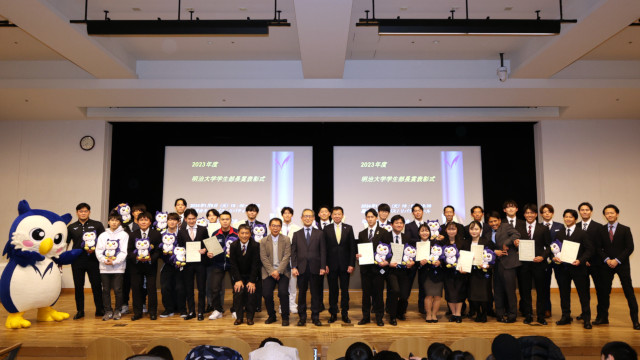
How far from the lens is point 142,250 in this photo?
5.59 meters

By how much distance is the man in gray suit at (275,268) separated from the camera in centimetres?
545

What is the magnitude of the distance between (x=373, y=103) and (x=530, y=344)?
606cm

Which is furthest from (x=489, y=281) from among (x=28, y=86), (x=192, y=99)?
(x=28, y=86)

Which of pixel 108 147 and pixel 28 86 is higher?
pixel 28 86

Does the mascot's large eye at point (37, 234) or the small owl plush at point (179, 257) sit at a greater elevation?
the mascot's large eye at point (37, 234)

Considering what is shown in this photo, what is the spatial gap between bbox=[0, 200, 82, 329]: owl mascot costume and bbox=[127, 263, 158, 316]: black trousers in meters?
0.83

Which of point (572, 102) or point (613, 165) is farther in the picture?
point (613, 165)

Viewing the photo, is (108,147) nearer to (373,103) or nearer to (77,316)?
(77,316)

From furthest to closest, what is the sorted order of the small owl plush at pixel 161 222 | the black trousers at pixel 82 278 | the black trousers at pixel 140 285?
the small owl plush at pixel 161 222 → the black trousers at pixel 82 278 → the black trousers at pixel 140 285

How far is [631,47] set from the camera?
6484 millimetres

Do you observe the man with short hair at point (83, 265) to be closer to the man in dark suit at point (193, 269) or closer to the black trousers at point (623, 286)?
the man in dark suit at point (193, 269)

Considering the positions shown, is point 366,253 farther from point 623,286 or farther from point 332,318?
point 623,286

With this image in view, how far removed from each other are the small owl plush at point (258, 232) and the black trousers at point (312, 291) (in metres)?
0.78

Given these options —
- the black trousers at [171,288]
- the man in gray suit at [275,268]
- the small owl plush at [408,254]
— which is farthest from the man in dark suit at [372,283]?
the black trousers at [171,288]
